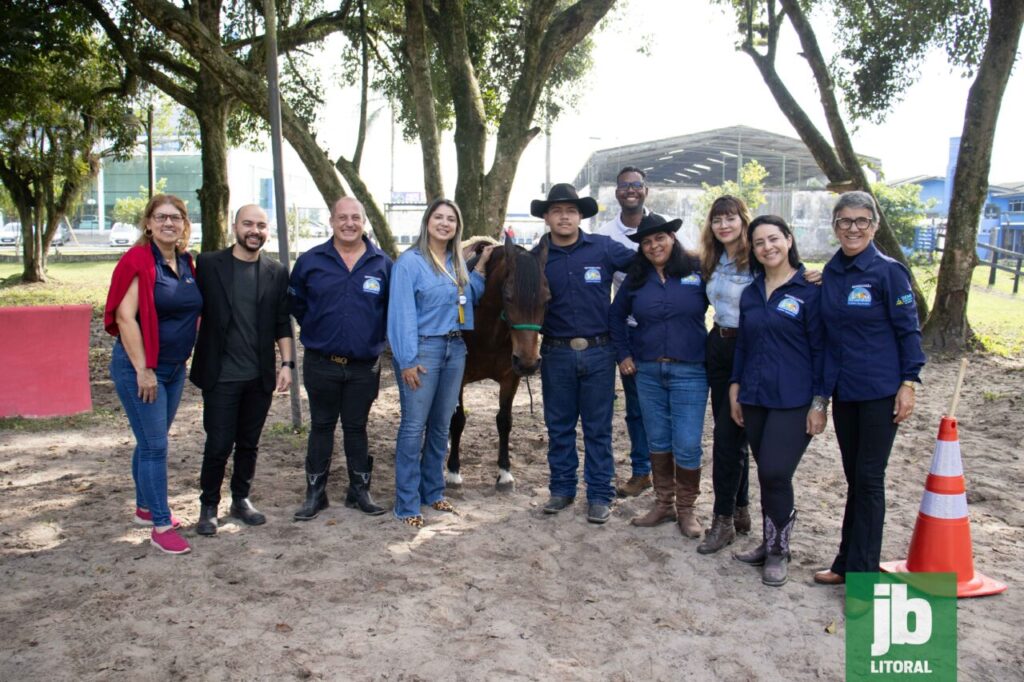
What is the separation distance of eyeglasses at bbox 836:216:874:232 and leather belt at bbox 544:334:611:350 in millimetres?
1564

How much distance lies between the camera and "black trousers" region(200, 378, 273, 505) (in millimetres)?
Answer: 4422

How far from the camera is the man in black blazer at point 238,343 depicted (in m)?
4.35

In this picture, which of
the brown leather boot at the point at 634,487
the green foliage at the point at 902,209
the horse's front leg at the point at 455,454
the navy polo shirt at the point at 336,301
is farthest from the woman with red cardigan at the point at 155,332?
the green foliage at the point at 902,209

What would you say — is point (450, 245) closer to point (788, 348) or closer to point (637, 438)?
point (637, 438)

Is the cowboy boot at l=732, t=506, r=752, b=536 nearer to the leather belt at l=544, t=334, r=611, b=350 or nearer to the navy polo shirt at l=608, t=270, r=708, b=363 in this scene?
the navy polo shirt at l=608, t=270, r=708, b=363

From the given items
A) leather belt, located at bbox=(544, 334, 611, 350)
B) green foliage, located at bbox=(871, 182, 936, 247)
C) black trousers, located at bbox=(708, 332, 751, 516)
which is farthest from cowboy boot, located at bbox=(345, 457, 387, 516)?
green foliage, located at bbox=(871, 182, 936, 247)

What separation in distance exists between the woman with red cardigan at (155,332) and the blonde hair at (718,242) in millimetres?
2771

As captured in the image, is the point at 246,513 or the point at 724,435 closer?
the point at 724,435

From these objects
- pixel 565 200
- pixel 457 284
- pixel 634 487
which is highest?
pixel 565 200

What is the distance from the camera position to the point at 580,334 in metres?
4.72

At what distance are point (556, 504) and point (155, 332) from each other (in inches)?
101

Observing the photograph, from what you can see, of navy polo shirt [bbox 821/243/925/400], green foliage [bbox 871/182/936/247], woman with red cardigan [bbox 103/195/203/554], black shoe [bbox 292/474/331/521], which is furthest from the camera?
green foliage [bbox 871/182/936/247]

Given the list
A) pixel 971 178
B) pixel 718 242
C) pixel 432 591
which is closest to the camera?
pixel 432 591

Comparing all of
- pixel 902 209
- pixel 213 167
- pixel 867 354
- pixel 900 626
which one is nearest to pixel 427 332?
pixel 867 354
